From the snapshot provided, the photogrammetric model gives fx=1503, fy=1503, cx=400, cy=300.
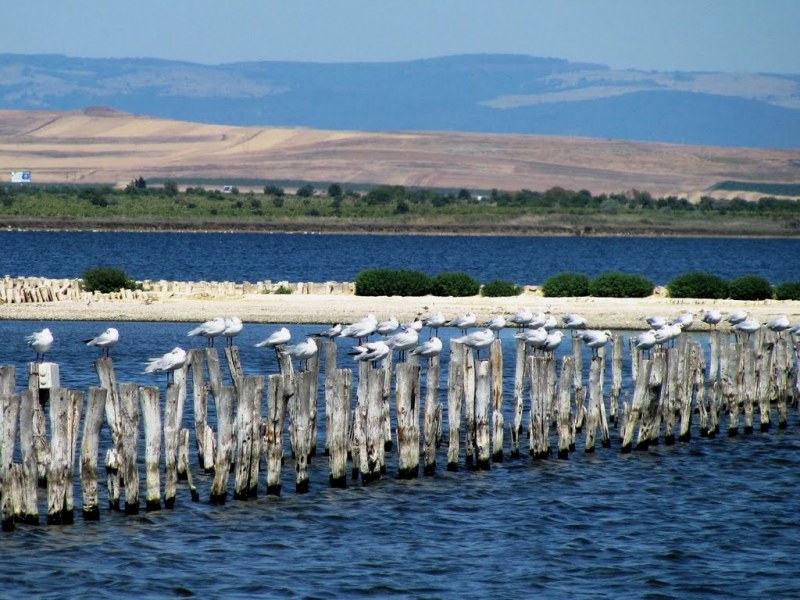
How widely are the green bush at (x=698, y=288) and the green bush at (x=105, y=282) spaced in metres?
17.0

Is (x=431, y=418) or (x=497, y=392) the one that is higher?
(x=497, y=392)

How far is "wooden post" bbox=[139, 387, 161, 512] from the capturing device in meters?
17.8

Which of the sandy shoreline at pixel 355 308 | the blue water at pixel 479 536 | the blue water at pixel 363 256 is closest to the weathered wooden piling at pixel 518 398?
the blue water at pixel 479 536

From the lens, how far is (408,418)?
20.2 metres

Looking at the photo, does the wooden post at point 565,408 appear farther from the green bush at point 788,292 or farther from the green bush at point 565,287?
the green bush at point 788,292

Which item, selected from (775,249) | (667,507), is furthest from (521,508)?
(775,249)

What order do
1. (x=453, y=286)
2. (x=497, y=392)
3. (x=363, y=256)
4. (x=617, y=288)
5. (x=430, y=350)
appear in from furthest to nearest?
1. (x=363, y=256)
2. (x=453, y=286)
3. (x=617, y=288)
4. (x=430, y=350)
5. (x=497, y=392)

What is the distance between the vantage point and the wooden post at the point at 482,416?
20.9 metres

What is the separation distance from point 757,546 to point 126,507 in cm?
776

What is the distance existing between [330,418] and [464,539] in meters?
2.55

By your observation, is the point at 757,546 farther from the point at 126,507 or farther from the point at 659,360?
the point at 126,507

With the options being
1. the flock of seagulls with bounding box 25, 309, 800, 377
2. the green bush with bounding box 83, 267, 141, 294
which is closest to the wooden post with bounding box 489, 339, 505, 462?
the flock of seagulls with bounding box 25, 309, 800, 377

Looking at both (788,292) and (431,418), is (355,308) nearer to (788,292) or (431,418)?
(788,292)

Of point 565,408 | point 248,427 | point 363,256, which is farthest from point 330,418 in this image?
point 363,256
